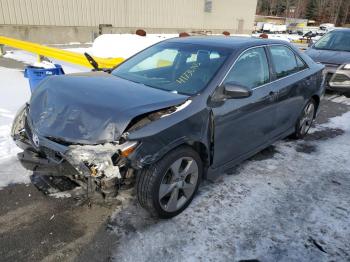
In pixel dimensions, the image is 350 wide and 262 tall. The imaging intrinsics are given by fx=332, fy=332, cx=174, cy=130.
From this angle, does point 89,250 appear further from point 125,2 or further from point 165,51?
point 125,2

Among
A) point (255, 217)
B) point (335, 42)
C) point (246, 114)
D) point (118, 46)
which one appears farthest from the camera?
point (118, 46)

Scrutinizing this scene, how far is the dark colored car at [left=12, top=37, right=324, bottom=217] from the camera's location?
2.73 meters

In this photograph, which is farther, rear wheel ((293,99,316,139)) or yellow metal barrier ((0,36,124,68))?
yellow metal barrier ((0,36,124,68))

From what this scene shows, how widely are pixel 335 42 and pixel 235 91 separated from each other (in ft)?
25.2

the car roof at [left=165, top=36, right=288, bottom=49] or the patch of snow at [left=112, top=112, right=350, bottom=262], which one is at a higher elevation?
the car roof at [left=165, top=36, right=288, bottom=49]

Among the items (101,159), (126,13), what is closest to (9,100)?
(101,159)

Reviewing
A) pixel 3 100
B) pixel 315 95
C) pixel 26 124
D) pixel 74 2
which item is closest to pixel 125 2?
pixel 74 2

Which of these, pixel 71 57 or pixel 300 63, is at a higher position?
pixel 300 63

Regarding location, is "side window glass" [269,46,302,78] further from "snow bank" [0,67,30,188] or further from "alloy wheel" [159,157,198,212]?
"snow bank" [0,67,30,188]

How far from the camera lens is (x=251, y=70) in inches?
151

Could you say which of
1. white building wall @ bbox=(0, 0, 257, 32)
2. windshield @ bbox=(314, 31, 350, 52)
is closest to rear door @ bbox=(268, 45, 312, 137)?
windshield @ bbox=(314, 31, 350, 52)

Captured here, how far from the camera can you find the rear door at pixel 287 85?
13.9 ft

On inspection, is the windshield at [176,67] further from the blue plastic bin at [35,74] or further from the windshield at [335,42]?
the windshield at [335,42]

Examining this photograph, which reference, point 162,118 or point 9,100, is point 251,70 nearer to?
point 162,118
